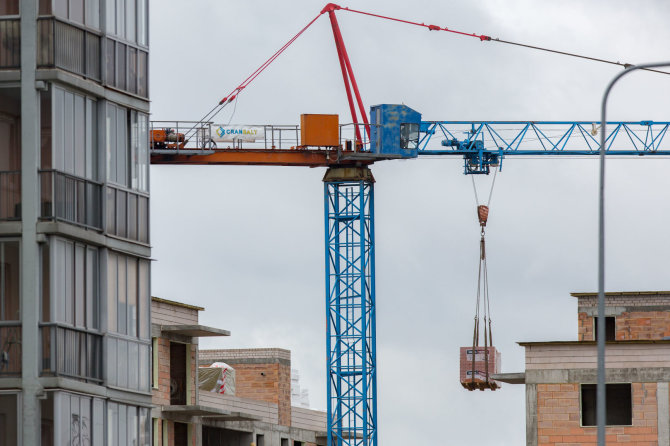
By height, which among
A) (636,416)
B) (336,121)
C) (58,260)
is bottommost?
(636,416)

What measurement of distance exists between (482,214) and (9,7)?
49.4 meters

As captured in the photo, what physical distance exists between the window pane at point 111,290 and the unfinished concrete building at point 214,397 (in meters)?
25.0

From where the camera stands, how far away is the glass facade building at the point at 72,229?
4356 cm

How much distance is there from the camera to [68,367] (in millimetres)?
44062

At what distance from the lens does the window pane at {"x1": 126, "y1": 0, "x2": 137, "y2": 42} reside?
4800cm

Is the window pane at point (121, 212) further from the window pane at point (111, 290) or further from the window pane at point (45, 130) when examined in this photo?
the window pane at point (45, 130)

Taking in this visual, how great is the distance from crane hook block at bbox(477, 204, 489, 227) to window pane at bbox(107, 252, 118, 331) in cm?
Answer: 4760

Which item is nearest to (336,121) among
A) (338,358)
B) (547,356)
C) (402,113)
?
(402,113)

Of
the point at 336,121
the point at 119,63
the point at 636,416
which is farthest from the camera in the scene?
the point at 336,121

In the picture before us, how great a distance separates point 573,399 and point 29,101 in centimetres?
2702

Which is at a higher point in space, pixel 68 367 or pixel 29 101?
pixel 29 101

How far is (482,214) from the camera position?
92688mm

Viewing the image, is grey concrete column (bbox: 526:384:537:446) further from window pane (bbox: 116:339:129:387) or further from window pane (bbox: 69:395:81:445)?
window pane (bbox: 69:395:81:445)

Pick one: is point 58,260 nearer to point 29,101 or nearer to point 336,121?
point 29,101
